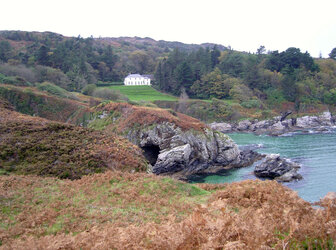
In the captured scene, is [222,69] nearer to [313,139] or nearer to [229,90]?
Answer: [229,90]

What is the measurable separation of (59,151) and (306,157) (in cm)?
3032

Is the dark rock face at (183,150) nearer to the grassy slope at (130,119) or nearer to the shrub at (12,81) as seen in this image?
the grassy slope at (130,119)

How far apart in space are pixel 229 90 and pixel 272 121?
58.6ft

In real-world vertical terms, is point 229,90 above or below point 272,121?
above

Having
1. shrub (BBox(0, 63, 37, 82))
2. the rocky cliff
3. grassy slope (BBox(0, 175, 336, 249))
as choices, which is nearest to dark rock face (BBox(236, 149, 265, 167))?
the rocky cliff

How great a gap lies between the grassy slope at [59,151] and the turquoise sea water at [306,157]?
14.0 m

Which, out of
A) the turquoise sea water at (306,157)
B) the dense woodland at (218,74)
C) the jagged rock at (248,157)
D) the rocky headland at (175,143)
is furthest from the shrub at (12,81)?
the jagged rock at (248,157)

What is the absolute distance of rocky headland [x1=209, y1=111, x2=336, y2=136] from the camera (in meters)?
57.8

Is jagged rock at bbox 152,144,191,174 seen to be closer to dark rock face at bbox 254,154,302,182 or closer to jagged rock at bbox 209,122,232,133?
dark rock face at bbox 254,154,302,182

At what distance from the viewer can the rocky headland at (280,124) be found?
5781 centimetres

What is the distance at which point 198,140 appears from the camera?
1185 inches

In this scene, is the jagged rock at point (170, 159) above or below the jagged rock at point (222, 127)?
above

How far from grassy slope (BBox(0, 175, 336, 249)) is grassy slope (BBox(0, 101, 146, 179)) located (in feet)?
5.34

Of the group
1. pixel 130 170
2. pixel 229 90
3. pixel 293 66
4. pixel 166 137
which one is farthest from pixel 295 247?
pixel 293 66
